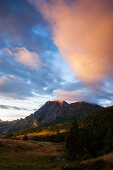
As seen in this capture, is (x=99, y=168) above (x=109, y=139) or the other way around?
above

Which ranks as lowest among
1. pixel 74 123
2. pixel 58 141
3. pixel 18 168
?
pixel 58 141

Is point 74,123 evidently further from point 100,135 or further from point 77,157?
point 100,135

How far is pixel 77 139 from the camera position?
46844mm

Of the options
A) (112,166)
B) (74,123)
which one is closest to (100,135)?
(74,123)

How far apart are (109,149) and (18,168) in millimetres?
38433

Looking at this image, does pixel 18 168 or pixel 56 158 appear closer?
pixel 18 168

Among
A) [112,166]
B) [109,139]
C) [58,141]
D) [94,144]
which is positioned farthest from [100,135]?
[112,166]

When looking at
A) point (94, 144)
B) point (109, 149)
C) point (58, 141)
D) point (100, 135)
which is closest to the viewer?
point (109, 149)

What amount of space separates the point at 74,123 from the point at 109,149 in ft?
56.1

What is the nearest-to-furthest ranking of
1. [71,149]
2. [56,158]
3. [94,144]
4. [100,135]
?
1. [56,158]
2. [71,149]
3. [94,144]
4. [100,135]

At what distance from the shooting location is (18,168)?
83.3ft

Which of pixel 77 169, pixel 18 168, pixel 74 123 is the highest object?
pixel 74 123

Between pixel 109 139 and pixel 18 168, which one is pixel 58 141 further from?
pixel 18 168

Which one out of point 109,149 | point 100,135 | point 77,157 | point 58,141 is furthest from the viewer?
point 58,141
